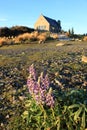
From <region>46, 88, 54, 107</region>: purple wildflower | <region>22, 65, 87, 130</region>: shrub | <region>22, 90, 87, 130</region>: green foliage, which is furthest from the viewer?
<region>22, 90, 87, 130</region>: green foliage

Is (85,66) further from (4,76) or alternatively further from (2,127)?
(2,127)

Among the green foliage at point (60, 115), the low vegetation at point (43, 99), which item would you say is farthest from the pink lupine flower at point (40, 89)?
the green foliage at point (60, 115)

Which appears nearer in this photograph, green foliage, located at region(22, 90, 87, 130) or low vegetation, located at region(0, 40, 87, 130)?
low vegetation, located at region(0, 40, 87, 130)

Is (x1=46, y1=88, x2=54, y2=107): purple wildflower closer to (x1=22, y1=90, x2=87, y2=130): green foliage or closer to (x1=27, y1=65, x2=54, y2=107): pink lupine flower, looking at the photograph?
(x1=27, y1=65, x2=54, y2=107): pink lupine flower

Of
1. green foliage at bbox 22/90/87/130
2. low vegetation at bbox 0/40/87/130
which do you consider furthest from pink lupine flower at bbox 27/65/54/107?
green foliage at bbox 22/90/87/130

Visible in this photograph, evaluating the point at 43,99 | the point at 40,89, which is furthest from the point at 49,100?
the point at 40,89

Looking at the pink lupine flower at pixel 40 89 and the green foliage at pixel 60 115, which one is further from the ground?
the pink lupine flower at pixel 40 89

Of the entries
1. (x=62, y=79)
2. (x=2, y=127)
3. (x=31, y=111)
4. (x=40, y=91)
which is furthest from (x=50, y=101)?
(x=62, y=79)

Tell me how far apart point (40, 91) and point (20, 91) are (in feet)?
8.37

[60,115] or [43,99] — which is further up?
[43,99]

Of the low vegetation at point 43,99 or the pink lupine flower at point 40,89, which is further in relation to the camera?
the low vegetation at point 43,99

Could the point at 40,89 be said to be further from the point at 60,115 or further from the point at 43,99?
the point at 60,115

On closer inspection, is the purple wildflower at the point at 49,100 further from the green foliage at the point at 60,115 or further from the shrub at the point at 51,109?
the green foliage at the point at 60,115

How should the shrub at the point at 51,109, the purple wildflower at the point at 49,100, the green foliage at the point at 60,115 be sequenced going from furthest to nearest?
the green foliage at the point at 60,115
the shrub at the point at 51,109
the purple wildflower at the point at 49,100
